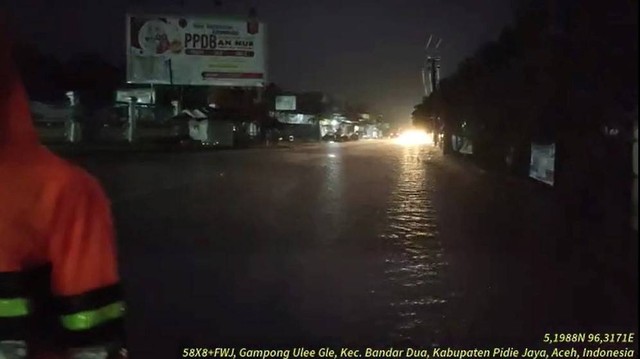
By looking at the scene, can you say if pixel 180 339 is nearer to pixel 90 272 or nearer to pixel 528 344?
pixel 528 344

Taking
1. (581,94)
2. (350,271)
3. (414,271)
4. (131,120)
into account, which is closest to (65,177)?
(581,94)

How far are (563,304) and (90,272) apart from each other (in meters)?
3.98

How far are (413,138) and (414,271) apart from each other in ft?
123

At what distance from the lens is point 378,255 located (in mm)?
7492

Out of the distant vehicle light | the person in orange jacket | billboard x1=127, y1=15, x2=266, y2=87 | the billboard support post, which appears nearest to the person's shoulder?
the person in orange jacket

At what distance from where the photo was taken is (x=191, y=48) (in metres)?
8.19

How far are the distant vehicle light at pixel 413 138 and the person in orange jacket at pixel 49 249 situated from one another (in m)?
37.4

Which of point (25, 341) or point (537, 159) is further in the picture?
point (537, 159)

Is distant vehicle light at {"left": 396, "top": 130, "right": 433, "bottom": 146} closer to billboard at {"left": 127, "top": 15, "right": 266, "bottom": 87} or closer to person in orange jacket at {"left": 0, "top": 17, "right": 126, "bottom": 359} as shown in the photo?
billboard at {"left": 127, "top": 15, "right": 266, "bottom": 87}

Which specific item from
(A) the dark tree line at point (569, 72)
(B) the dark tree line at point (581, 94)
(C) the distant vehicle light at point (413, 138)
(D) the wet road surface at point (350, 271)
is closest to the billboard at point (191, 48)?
(D) the wet road surface at point (350, 271)

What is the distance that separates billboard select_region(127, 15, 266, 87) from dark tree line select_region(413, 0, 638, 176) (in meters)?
2.69

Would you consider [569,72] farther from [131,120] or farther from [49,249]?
[131,120]

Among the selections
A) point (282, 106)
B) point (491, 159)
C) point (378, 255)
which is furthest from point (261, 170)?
point (378, 255)

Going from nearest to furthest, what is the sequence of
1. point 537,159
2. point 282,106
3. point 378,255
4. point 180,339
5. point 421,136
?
1. point 180,339
2. point 537,159
3. point 378,255
4. point 282,106
5. point 421,136
